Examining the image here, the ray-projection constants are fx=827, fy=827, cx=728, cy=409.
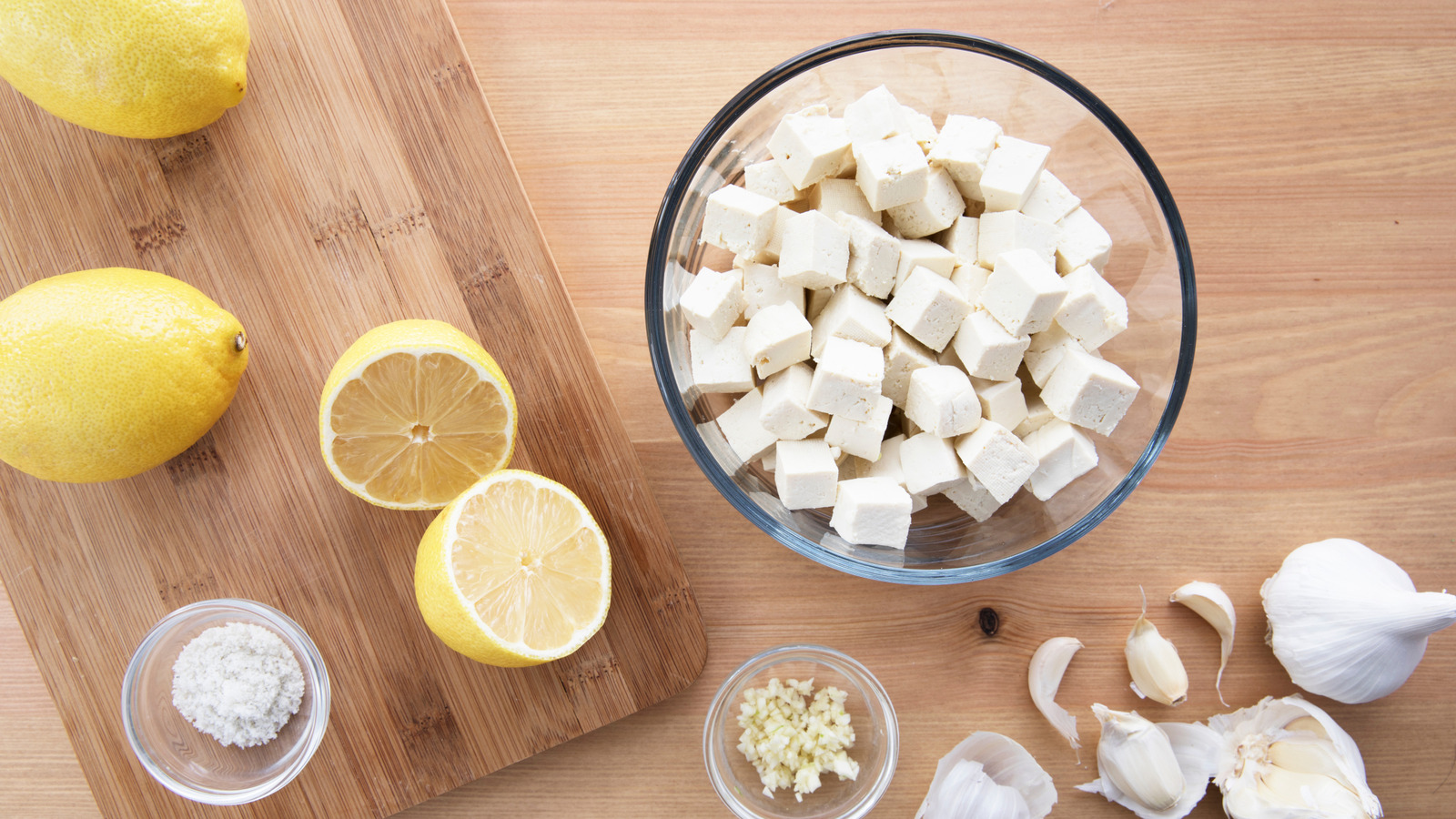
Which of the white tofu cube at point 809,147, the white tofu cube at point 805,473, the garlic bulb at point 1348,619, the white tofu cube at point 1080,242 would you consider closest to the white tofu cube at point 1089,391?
the white tofu cube at point 1080,242

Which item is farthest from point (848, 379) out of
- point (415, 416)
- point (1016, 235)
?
point (415, 416)

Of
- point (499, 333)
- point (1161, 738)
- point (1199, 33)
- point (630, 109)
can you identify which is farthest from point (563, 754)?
point (1199, 33)

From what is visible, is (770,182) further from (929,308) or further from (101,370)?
(101,370)

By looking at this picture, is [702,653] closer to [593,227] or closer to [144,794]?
[593,227]

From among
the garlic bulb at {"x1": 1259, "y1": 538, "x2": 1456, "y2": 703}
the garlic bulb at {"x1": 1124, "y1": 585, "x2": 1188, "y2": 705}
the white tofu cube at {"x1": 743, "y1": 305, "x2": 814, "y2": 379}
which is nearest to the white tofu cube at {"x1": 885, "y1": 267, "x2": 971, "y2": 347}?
the white tofu cube at {"x1": 743, "y1": 305, "x2": 814, "y2": 379}

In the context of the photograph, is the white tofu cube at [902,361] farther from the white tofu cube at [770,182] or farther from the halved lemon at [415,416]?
the halved lemon at [415,416]

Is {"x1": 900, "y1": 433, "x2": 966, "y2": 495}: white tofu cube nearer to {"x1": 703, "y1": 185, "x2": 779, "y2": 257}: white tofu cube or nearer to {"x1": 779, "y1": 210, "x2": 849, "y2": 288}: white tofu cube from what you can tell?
{"x1": 779, "y1": 210, "x2": 849, "y2": 288}: white tofu cube
